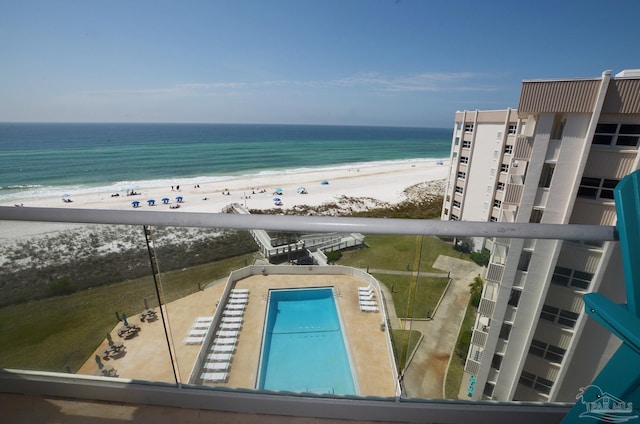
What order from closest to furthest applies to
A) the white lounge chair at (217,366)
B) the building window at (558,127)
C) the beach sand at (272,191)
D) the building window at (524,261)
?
the building window at (524,261)
the white lounge chair at (217,366)
the building window at (558,127)
the beach sand at (272,191)

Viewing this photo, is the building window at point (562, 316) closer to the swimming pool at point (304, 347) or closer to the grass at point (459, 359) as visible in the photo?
the grass at point (459, 359)

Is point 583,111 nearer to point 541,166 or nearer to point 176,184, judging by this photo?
point 541,166

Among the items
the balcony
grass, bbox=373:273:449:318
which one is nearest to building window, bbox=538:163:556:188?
the balcony

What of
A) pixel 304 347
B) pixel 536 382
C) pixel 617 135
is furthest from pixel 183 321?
pixel 617 135

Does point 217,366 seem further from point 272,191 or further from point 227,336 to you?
point 272,191

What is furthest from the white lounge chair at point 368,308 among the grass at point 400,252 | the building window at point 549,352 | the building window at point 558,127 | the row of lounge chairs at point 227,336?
the building window at point 558,127
